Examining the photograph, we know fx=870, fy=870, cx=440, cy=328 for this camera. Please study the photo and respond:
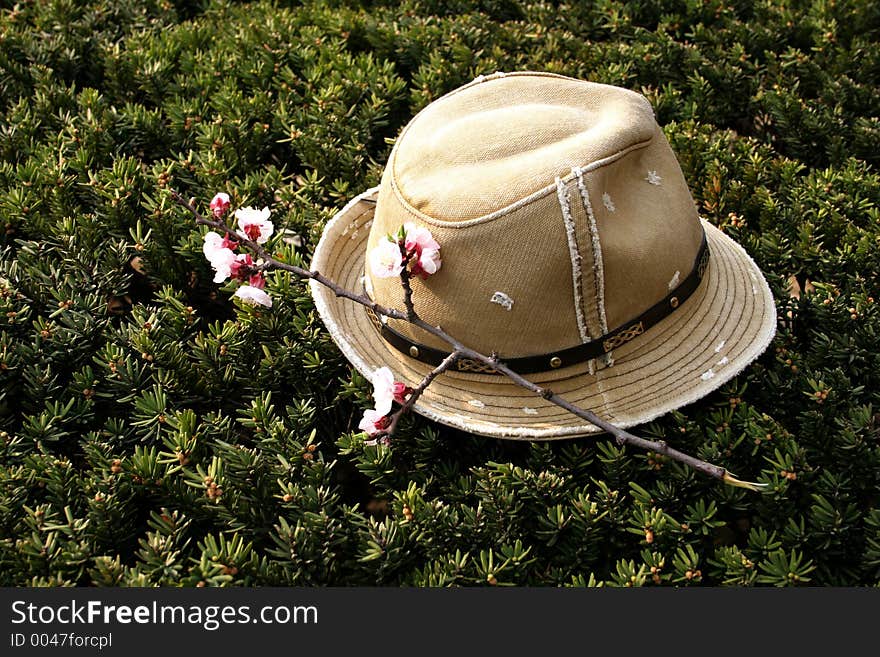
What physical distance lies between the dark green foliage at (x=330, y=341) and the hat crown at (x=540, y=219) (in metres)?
0.33

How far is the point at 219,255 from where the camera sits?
205 cm

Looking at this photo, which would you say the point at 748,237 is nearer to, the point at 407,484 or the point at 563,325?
the point at 563,325

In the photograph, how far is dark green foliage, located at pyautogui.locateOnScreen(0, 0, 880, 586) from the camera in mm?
1960

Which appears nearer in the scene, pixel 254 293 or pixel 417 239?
pixel 417 239

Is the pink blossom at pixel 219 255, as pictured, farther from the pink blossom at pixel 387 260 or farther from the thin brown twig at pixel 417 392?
the thin brown twig at pixel 417 392

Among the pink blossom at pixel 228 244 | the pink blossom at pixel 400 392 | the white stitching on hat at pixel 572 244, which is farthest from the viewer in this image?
the pink blossom at pixel 228 244

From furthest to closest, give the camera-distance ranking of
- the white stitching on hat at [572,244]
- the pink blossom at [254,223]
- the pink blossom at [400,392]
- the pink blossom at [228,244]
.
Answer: the pink blossom at [254,223]
the pink blossom at [228,244]
the pink blossom at [400,392]
the white stitching on hat at [572,244]

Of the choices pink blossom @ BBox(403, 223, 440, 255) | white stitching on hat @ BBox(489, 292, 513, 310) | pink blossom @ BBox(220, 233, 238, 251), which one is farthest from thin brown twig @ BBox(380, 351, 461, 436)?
pink blossom @ BBox(220, 233, 238, 251)

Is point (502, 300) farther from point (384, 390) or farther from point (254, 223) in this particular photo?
point (254, 223)

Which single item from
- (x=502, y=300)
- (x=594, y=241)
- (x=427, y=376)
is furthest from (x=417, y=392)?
(x=594, y=241)

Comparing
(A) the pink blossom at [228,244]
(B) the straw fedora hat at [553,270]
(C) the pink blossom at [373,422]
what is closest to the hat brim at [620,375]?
(B) the straw fedora hat at [553,270]

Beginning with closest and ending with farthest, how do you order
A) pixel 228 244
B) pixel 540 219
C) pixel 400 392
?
pixel 540 219 < pixel 400 392 < pixel 228 244

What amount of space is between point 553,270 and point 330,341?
0.71 metres

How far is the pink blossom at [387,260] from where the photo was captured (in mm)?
1879
